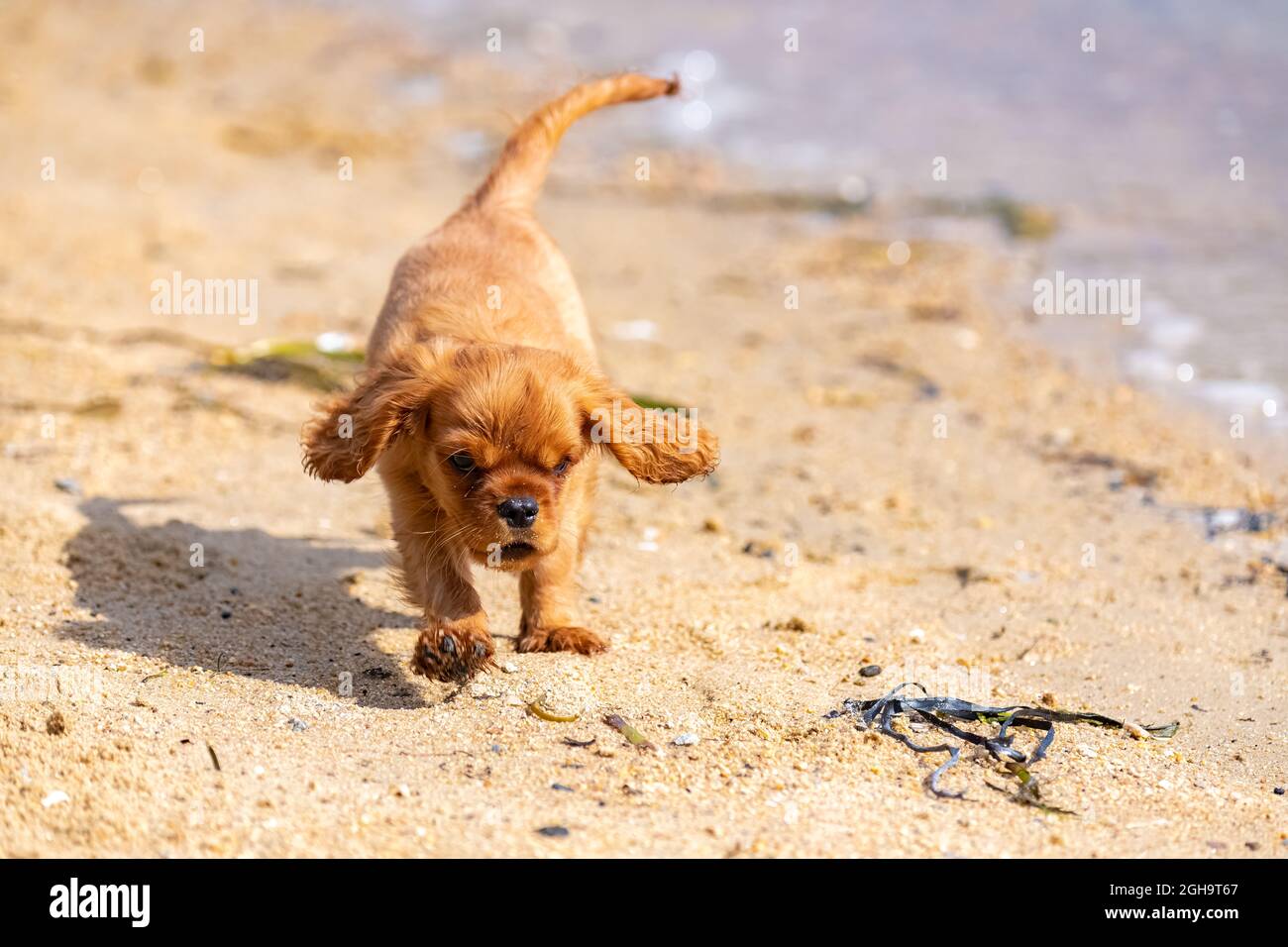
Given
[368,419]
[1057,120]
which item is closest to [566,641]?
[368,419]

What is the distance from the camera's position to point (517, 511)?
157 inches

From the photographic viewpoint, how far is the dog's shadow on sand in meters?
4.48

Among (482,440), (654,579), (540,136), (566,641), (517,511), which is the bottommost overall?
(566,641)

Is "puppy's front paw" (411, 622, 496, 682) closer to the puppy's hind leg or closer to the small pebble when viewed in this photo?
the puppy's hind leg

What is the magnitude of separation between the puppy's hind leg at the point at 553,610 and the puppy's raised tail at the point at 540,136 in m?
1.94

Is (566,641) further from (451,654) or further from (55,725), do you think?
(55,725)

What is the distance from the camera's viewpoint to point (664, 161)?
43.4 ft

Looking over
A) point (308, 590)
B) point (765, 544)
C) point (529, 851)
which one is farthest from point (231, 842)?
point (765, 544)

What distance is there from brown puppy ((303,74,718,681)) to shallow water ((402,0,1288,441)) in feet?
13.2

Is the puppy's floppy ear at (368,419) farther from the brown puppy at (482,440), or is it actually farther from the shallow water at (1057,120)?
the shallow water at (1057,120)

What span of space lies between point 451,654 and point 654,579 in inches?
58.6

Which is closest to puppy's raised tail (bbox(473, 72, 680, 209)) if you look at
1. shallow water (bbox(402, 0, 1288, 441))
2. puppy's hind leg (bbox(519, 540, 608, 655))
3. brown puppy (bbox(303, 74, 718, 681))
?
brown puppy (bbox(303, 74, 718, 681))

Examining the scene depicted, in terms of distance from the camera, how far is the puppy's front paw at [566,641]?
4695mm
